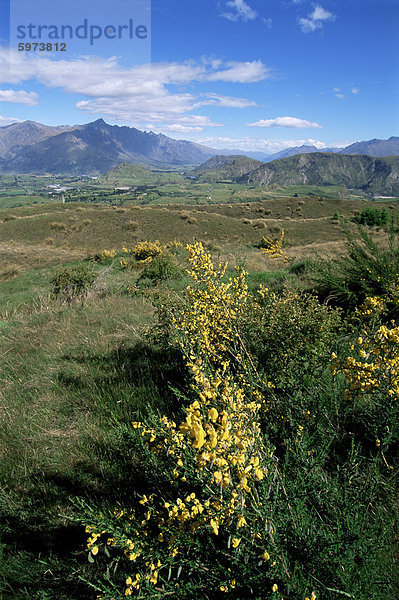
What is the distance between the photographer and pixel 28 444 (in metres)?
3.31

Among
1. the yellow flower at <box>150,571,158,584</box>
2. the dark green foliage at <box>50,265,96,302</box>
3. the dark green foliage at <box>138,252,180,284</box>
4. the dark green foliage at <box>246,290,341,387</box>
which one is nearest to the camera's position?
the yellow flower at <box>150,571,158,584</box>

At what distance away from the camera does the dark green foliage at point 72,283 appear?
971 centimetres

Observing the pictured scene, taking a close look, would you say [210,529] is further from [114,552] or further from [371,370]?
[371,370]

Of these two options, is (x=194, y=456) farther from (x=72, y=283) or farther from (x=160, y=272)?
(x=160, y=272)

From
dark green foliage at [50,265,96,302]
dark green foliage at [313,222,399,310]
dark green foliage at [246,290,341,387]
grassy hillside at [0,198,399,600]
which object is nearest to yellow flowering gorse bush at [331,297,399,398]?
grassy hillside at [0,198,399,600]

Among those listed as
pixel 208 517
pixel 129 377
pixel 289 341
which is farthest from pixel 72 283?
pixel 208 517

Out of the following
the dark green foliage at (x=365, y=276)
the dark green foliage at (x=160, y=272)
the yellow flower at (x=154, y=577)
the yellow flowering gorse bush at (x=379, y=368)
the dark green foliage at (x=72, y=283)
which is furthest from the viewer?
the dark green foliage at (x=160, y=272)

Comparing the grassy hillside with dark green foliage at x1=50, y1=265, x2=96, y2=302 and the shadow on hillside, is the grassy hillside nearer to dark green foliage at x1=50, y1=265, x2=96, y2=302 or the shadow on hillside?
the shadow on hillside

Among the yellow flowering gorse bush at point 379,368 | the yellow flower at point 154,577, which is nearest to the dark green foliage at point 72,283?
the yellow flowering gorse bush at point 379,368

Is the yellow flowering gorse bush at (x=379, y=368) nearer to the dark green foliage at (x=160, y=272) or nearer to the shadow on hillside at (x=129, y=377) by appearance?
the shadow on hillside at (x=129, y=377)

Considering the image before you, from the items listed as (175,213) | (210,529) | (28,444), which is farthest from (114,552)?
(175,213)

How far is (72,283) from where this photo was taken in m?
11.0

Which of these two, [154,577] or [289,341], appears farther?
[289,341]

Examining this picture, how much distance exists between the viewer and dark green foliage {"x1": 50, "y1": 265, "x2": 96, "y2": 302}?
9.71m
